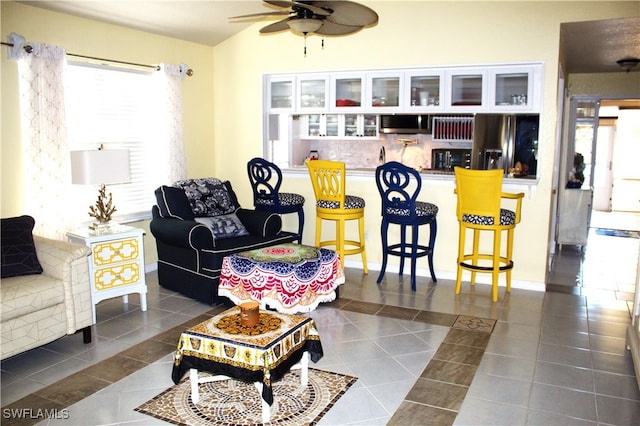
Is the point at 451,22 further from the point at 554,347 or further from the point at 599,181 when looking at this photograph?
the point at 599,181

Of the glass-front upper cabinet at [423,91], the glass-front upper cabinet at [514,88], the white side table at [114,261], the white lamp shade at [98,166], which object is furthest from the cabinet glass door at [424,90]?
the white side table at [114,261]

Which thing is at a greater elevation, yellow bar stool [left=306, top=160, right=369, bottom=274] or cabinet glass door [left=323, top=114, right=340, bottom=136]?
cabinet glass door [left=323, top=114, right=340, bottom=136]

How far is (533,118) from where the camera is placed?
7074 mm

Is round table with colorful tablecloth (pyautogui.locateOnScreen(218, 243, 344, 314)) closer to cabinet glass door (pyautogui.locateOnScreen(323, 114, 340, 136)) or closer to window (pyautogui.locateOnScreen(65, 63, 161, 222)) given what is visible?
window (pyautogui.locateOnScreen(65, 63, 161, 222))

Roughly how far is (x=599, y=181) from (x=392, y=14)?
842cm

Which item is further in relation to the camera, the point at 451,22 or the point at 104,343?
the point at 451,22

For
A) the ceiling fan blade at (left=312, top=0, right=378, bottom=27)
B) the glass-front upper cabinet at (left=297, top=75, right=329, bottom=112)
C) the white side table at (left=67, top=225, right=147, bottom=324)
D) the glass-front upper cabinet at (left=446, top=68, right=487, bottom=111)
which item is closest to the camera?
the ceiling fan blade at (left=312, top=0, right=378, bottom=27)

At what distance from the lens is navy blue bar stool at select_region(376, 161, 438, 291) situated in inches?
202

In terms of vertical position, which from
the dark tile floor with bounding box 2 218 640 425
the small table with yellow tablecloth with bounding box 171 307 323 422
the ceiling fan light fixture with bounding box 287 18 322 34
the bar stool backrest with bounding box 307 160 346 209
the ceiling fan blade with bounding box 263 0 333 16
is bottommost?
the dark tile floor with bounding box 2 218 640 425

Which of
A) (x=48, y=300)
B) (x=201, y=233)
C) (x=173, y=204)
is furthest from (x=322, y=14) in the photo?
(x=48, y=300)

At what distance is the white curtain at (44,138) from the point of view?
4488 millimetres

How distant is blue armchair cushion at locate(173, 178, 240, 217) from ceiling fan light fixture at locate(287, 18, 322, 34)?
2.10m

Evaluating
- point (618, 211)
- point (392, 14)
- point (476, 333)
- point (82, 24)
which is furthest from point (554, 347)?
point (618, 211)

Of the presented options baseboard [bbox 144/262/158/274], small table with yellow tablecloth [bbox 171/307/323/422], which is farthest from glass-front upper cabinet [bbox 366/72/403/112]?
small table with yellow tablecloth [bbox 171/307/323/422]
